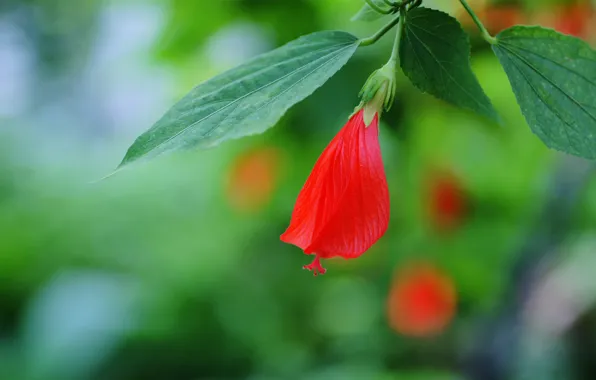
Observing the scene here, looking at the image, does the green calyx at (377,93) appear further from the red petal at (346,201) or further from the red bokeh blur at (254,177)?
the red bokeh blur at (254,177)

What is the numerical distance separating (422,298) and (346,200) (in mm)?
983

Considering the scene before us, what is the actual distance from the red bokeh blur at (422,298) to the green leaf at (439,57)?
0.95 meters

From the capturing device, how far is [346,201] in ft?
1.05

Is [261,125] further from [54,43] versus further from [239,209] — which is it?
[54,43]

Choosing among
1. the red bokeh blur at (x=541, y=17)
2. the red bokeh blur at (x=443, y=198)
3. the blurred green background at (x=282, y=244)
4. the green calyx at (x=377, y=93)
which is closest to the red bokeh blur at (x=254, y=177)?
the blurred green background at (x=282, y=244)

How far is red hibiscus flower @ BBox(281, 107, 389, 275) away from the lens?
0.31 meters

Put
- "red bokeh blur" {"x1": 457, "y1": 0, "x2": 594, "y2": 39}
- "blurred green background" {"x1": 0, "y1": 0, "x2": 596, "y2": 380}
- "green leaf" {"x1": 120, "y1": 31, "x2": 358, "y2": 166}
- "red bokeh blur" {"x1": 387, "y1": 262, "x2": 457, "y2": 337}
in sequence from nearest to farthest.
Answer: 1. "green leaf" {"x1": 120, "y1": 31, "x2": 358, "y2": 166}
2. "red bokeh blur" {"x1": 457, "y1": 0, "x2": 594, "y2": 39}
3. "blurred green background" {"x1": 0, "y1": 0, "x2": 596, "y2": 380}
4. "red bokeh blur" {"x1": 387, "y1": 262, "x2": 457, "y2": 337}

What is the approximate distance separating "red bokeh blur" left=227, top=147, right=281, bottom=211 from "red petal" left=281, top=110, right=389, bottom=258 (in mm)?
678

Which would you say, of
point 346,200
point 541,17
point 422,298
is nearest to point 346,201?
point 346,200

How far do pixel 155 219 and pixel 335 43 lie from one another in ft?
7.65

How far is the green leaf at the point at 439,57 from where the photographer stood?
0.31 metres

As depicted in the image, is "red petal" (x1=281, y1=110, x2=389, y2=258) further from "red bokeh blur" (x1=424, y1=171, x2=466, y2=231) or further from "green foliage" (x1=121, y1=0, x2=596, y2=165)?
"red bokeh blur" (x1=424, y1=171, x2=466, y2=231)

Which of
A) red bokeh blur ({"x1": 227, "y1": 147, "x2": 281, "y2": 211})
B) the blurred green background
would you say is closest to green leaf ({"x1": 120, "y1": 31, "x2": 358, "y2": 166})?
the blurred green background

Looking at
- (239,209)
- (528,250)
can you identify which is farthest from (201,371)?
(528,250)
